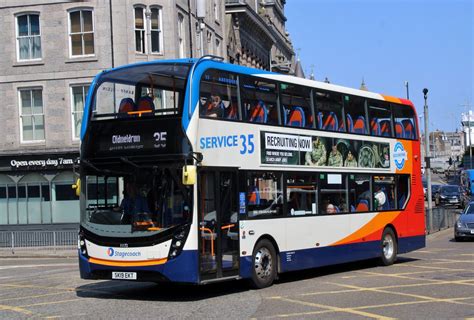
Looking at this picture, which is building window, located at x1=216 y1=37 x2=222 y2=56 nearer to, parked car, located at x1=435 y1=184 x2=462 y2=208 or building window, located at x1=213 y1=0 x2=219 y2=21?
building window, located at x1=213 y1=0 x2=219 y2=21

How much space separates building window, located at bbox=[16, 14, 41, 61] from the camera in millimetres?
38969

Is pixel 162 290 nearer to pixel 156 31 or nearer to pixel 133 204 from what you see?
pixel 133 204

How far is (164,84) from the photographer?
14.1 meters

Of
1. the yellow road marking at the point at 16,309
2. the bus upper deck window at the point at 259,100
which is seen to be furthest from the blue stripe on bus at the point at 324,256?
the yellow road marking at the point at 16,309

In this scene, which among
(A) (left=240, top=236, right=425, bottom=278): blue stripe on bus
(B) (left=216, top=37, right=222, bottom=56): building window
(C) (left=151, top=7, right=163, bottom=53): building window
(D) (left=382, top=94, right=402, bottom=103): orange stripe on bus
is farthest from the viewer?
(B) (left=216, top=37, right=222, bottom=56): building window

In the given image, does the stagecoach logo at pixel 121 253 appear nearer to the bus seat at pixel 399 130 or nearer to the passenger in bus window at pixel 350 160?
the passenger in bus window at pixel 350 160

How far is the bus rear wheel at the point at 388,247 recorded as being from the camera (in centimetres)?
1944

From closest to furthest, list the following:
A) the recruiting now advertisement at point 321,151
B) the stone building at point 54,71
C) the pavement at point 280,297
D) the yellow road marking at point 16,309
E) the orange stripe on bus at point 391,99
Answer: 1. the pavement at point 280,297
2. the yellow road marking at point 16,309
3. the recruiting now advertisement at point 321,151
4. the orange stripe on bus at point 391,99
5. the stone building at point 54,71

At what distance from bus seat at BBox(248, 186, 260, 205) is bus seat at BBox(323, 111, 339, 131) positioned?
2.98 m

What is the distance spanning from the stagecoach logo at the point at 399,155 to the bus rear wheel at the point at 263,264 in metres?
6.24

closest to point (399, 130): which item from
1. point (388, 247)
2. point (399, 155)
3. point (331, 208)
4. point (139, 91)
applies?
point (399, 155)

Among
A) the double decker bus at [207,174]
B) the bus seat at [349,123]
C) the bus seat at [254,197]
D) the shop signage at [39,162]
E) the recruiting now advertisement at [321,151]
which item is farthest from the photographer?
the shop signage at [39,162]

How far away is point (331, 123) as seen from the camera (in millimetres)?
17281

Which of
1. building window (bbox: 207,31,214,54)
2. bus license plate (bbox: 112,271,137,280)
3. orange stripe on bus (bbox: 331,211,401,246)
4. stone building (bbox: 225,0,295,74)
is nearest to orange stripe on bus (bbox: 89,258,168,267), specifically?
bus license plate (bbox: 112,271,137,280)
